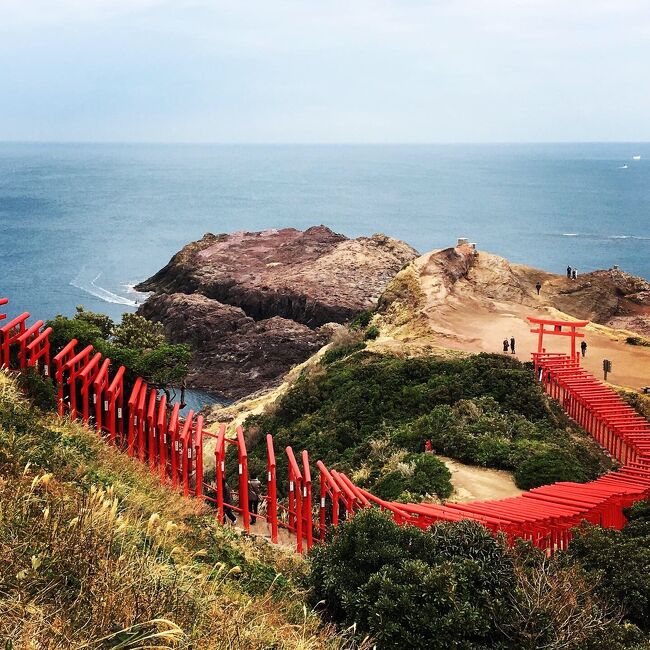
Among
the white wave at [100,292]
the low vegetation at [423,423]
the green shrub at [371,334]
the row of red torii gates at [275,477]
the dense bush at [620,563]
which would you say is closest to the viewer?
the dense bush at [620,563]

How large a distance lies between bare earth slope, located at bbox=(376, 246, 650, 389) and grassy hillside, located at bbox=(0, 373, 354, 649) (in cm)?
1921

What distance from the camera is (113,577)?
6902 millimetres

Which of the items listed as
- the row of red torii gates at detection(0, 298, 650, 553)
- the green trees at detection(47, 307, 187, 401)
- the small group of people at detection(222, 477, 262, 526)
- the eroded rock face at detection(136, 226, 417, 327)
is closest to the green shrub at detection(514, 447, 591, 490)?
the row of red torii gates at detection(0, 298, 650, 553)

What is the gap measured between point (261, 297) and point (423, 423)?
39314 mm

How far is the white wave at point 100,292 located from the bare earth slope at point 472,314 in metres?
37.0

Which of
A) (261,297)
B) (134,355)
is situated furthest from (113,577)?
(261,297)

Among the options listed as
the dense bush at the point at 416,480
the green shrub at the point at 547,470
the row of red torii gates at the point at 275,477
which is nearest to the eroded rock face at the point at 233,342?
the dense bush at the point at 416,480

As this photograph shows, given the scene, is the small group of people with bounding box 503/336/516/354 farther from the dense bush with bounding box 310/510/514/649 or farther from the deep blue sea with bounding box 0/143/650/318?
the deep blue sea with bounding box 0/143/650/318

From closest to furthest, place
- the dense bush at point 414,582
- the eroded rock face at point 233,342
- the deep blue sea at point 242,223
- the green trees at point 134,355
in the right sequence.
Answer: the dense bush at point 414,582
the green trees at point 134,355
the eroded rock face at point 233,342
the deep blue sea at point 242,223

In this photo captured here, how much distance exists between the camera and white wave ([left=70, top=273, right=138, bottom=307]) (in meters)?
70.6

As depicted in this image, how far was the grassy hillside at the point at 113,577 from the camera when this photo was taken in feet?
20.7

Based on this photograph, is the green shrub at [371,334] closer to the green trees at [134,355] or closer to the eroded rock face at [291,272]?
the green trees at [134,355]

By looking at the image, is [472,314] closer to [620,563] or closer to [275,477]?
[275,477]

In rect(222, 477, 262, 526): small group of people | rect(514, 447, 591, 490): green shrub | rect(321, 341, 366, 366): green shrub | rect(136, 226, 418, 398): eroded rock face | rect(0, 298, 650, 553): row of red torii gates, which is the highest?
rect(0, 298, 650, 553): row of red torii gates
